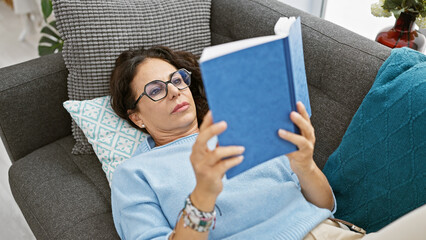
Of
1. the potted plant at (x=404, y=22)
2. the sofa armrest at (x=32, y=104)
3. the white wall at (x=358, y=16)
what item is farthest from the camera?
the white wall at (x=358, y=16)

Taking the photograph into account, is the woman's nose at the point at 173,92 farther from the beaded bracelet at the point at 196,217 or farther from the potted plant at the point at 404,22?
the potted plant at the point at 404,22

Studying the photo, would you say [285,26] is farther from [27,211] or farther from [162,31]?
[27,211]

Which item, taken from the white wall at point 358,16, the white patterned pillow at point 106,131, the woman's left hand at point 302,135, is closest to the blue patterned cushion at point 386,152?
the woman's left hand at point 302,135

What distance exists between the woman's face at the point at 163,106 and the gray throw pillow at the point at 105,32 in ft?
0.90

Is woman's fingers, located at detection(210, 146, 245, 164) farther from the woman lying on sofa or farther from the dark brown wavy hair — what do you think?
the dark brown wavy hair

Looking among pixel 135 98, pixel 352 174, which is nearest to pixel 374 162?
pixel 352 174

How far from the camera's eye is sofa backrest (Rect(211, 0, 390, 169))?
129 centimetres

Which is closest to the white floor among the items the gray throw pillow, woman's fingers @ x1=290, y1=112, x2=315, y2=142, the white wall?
the gray throw pillow

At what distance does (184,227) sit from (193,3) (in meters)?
1.16

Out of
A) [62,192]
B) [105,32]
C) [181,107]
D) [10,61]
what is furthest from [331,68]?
[10,61]

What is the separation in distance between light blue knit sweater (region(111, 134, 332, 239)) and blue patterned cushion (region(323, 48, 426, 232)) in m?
0.15

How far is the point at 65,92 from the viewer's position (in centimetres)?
168

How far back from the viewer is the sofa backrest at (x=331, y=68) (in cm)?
129

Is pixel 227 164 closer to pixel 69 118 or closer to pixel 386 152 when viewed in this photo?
pixel 386 152
